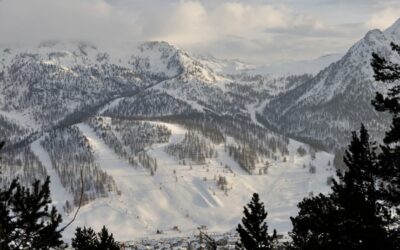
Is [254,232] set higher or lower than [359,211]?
lower

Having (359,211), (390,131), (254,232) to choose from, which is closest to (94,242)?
(254,232)

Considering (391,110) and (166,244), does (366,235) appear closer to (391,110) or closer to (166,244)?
(391,110)

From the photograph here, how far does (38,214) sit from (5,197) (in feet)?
17.0

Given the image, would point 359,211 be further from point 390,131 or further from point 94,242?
point 94,242

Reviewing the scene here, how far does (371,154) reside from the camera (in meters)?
23.9

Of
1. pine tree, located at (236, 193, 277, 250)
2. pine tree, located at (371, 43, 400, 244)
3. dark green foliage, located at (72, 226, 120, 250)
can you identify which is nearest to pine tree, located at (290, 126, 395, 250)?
pine tree, located at (371, 43, 400, 244)

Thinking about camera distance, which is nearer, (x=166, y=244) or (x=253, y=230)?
(x=253, y=230)

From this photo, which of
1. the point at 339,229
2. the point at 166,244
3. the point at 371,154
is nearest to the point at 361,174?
the point at 371,154

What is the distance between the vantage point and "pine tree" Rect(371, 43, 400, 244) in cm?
1981

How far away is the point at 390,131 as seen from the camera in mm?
20672

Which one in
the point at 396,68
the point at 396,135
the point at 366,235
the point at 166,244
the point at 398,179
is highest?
the point at 396,68

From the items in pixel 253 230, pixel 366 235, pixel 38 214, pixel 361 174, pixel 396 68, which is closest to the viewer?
pixel 396 68

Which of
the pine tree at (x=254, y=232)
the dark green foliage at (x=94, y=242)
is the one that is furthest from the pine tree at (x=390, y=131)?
the dark green foliage at (x=94, y=242)

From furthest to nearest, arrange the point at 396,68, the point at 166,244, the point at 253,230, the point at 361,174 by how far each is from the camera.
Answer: the point at 166,244, the point at 253,230, the point at 361,174, the point at 396,68
